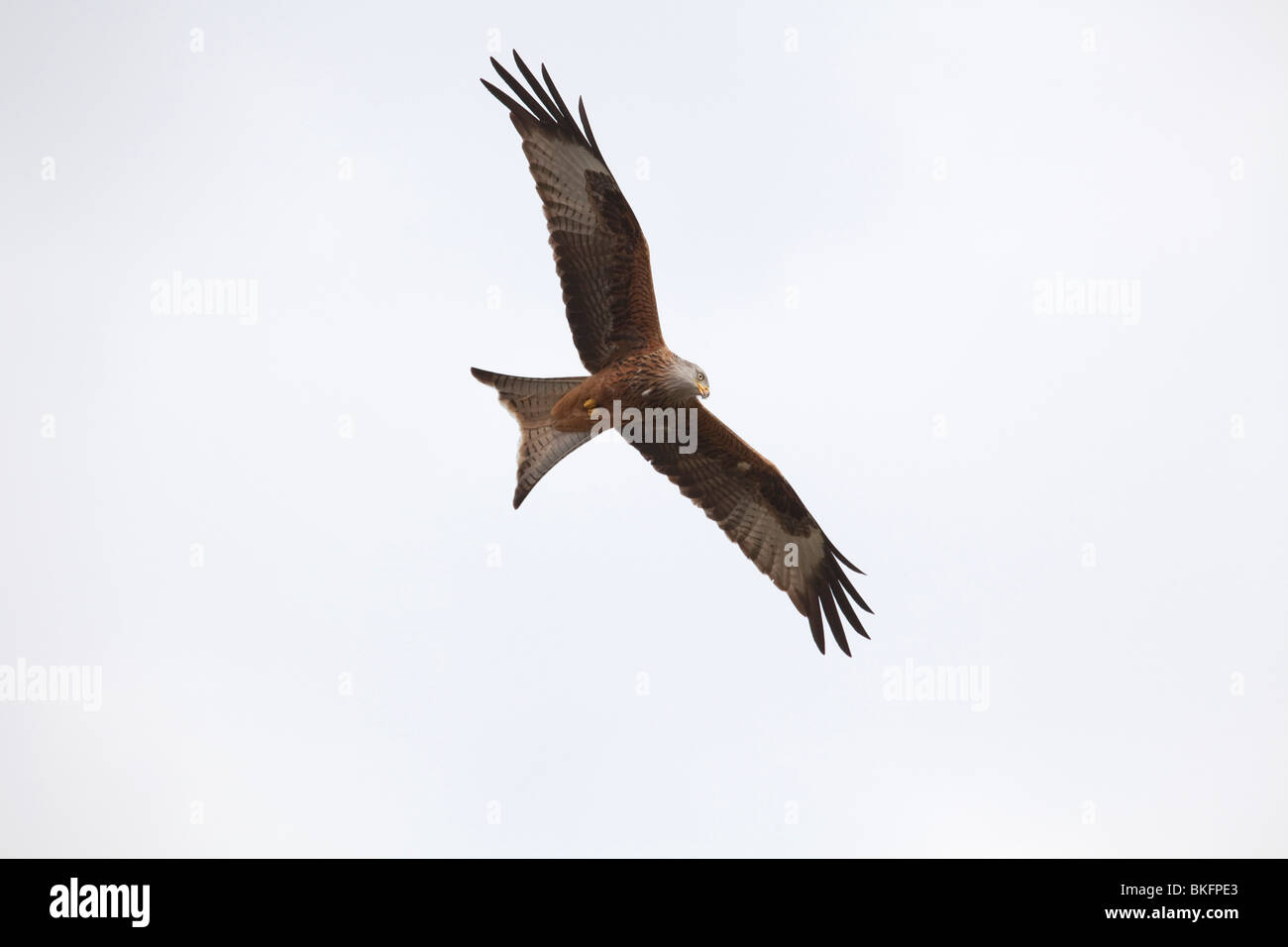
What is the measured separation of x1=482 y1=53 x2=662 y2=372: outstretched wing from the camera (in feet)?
A: 29.7

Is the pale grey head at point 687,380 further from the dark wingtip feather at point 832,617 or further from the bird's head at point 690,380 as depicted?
the dark wingtip feather at point 832,617

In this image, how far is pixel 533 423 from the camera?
9.58m

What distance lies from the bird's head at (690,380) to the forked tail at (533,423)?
0.99 meters

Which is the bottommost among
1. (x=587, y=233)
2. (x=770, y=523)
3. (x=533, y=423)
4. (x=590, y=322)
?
(x=770, y=523)

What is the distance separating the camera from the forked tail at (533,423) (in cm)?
946

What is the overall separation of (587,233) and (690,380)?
58.1 inches

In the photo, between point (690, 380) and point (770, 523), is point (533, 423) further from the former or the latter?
point (770, 523)

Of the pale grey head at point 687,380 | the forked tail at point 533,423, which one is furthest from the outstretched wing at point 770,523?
the pale grey head at point 687,380

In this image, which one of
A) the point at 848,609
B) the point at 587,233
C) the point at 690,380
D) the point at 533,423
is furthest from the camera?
the point at 848,609

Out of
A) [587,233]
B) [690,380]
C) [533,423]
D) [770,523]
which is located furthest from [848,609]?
[587,233]

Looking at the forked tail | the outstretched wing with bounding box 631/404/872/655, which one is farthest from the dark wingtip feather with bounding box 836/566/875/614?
the forked tail

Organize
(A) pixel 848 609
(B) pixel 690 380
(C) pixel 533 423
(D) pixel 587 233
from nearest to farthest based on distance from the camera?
(B) pixel 690 380
(D) pixel 587 233
(C) pixel 533 423
(A) pixel 848 609

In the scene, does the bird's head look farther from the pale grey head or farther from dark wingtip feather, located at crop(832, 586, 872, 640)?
dark wingtip feather, located at crop(832, 586, 872, 640)
